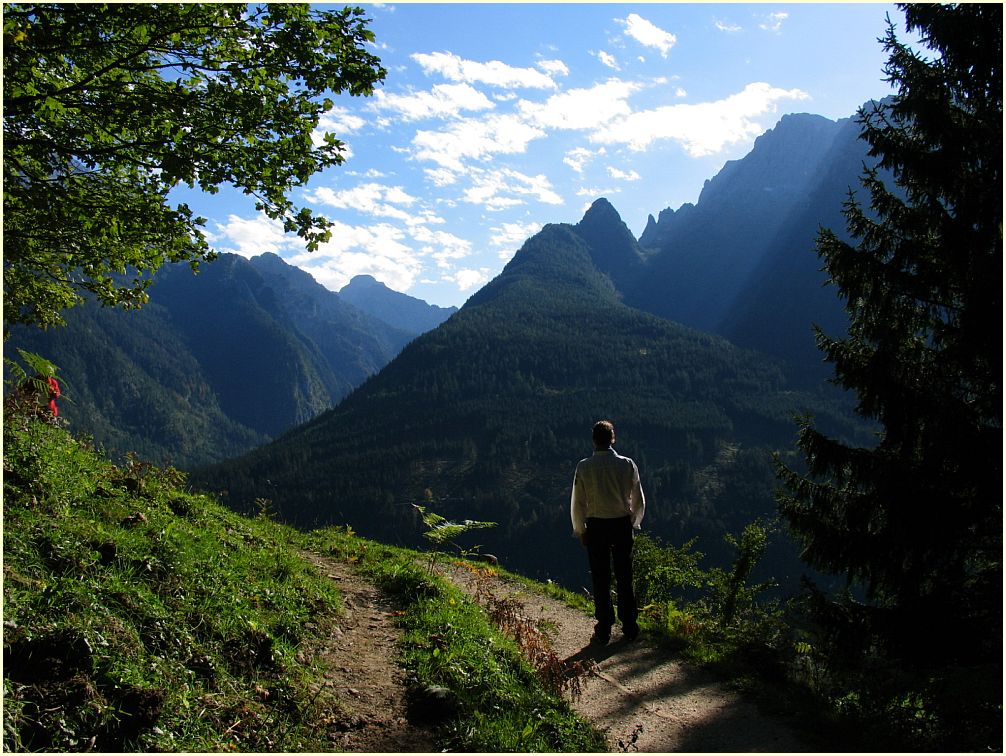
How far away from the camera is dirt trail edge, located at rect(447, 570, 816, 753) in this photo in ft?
17.0

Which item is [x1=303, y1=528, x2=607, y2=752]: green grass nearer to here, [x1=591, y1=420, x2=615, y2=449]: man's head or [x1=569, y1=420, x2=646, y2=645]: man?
[x1=569, y1=420, x2=646, y2=645]: man

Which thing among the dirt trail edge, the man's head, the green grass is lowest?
the dirt trail edge

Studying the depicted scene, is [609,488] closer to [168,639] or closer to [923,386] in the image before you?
[168,639]

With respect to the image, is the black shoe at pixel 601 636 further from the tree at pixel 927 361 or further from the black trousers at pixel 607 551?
the tree at pixel 927 361

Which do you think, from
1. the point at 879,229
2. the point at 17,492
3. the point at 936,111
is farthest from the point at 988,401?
the point at 17,492

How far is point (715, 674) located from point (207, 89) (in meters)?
8.27

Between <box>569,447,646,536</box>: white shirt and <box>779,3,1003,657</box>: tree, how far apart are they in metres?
4.15

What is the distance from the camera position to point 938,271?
886 centimetres

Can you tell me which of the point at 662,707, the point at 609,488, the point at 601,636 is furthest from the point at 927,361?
the point at 662,707

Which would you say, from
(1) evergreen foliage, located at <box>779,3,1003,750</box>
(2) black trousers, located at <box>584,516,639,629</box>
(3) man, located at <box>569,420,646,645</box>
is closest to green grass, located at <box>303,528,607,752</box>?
(2) black trousers, located at <box>584,516,639,629</box>

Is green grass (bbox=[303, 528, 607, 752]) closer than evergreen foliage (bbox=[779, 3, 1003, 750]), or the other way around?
green grass (bbox=[303, 528, 607, 752])

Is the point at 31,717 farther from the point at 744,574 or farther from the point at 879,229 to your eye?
the point at 879,229

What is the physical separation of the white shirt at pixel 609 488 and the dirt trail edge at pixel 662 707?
1565mm

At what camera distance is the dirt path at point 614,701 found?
14.9 feet
